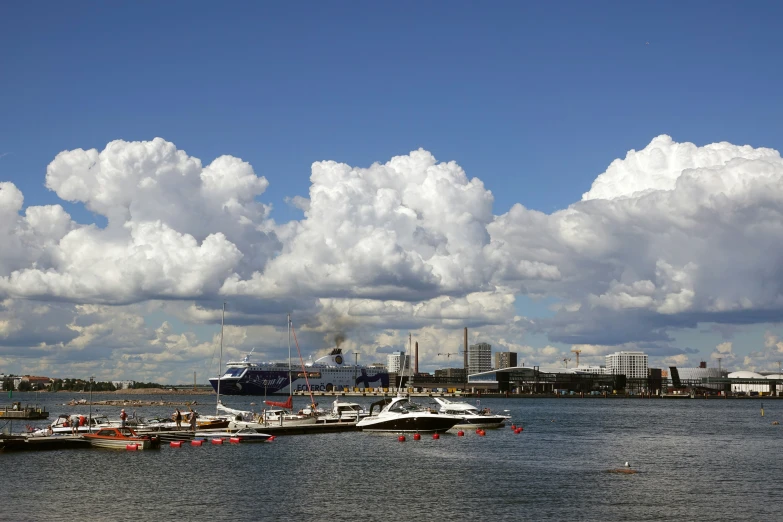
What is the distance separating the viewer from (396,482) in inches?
2472

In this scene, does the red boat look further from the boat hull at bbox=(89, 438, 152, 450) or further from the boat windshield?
the boat windshield

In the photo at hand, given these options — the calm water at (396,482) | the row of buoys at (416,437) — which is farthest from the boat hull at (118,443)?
the row of buoys at (416,437)

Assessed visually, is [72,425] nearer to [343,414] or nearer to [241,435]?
[241,435]

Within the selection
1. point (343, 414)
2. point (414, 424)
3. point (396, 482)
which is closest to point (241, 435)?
point (414, 424)

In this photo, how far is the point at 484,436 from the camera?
349ft

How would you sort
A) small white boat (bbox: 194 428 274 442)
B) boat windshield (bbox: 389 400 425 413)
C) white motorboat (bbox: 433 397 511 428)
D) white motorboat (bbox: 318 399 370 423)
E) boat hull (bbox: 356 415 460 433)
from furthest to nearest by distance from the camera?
1. white motorboat (bbox: 433 397 511 428)
2. white motorboat (bbox: 318 399 370 423)
3. boat windshield (bbox: 389 400 425 413)
4. boat hull (bbox: 356 415 460 433)
5. small white boat (bbox: 194 428 274 442)

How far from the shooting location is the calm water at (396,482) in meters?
50.7

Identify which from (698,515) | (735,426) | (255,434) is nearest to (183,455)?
(255,434)

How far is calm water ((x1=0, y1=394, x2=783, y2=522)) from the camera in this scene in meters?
50.7

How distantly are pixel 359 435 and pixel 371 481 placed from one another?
40662 mm

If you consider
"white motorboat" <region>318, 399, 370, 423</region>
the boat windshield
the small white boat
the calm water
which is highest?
the boat windshield

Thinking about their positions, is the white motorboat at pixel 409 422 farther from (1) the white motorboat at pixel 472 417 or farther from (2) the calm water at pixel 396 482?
(1) the white motorboat at pixel 472 417

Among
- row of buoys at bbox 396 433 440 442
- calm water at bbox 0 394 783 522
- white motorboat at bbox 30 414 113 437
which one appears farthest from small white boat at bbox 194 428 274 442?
row of buoys at bbox 396 433 440 442

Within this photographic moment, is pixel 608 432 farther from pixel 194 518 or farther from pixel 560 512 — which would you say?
pixel 194 518
